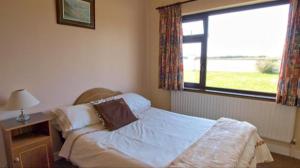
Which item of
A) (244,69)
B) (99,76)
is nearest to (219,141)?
(244,69)

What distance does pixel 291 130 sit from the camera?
239 cm

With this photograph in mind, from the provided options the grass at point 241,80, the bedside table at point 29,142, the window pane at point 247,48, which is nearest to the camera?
the bedside table at point 29,142

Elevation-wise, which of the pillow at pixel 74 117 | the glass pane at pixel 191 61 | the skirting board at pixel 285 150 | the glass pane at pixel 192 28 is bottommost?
the skirting board at pixel 285 150

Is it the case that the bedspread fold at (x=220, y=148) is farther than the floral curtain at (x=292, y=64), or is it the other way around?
the floral curtain at (x=292, y=64)

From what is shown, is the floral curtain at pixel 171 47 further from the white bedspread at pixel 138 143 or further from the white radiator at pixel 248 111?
the white bedspread at pixel 138 143

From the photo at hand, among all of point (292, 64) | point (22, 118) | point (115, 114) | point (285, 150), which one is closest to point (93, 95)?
point (115, 114)

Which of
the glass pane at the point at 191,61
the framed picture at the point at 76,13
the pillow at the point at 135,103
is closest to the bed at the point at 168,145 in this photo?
the pillow at the point at 135,103

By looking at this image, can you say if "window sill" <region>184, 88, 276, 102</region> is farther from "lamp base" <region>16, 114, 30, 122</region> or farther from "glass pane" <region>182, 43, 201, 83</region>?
"lamp base" <region>16, 114, 30, 122</region>

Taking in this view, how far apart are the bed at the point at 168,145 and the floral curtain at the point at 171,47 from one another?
100 cm

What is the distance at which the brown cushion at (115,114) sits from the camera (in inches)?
85.4

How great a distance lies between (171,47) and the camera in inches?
125

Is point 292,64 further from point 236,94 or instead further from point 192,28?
point 192,28

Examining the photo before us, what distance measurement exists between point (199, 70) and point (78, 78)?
1962 millimetres

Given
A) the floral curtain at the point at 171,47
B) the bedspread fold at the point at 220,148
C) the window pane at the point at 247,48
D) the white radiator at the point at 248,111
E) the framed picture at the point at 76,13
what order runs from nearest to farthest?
1. the bedspread fold at the point at 220,148
2. the framed picture at the point at 76,13
3. the white radiator at the point at 248,111
4. the window pane at the point at 247,48
5. the floral curtain at the point at 171,47
